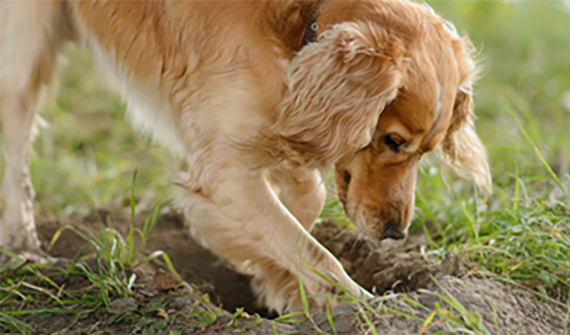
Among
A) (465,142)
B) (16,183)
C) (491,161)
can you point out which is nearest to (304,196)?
(465,142)

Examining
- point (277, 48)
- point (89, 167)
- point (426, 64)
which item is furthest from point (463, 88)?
point (89, 167)

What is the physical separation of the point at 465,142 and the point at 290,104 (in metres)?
1.07

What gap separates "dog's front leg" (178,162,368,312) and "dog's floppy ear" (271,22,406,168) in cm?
29

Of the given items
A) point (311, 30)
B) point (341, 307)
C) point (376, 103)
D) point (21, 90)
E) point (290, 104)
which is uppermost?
point (311, 30)

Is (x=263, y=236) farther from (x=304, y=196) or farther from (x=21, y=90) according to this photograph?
(x=21, y=90)

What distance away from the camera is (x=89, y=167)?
4117 mm

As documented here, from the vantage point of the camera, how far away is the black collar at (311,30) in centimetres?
224

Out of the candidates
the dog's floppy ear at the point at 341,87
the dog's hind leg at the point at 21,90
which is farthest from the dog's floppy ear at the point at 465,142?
the dog's hind leg at the point at 21,90

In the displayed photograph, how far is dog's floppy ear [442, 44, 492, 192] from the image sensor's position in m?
2.54

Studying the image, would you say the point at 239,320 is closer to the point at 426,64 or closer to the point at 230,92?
the point at 230,92

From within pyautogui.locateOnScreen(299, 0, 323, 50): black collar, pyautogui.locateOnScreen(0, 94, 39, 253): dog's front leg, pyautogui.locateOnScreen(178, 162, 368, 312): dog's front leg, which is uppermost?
pyautogui.locateOnScreen(299, 0, 323, 50): black collar

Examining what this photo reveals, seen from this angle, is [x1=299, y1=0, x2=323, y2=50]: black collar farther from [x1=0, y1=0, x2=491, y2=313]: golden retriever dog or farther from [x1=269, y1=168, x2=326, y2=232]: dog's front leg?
[x1=269, y1=168, x2=326, y2=232]: dog's front leg

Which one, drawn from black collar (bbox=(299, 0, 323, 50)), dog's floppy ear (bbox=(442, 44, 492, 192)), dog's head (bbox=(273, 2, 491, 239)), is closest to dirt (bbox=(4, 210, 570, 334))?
dog's head (bbox=(273, 2, 491, 239))

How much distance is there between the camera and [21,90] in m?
2.88
